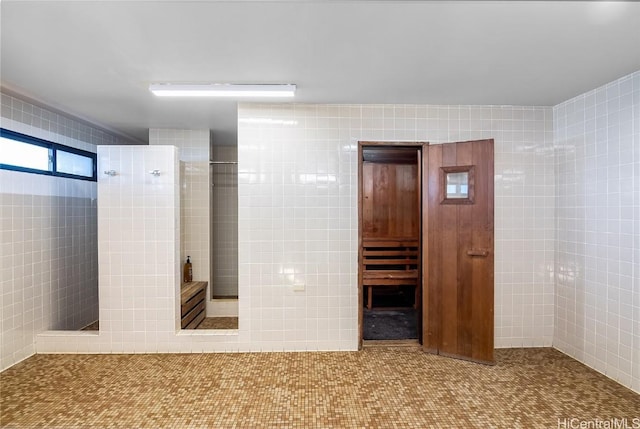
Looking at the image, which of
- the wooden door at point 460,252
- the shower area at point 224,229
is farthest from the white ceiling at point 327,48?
the shower area at point 224,229

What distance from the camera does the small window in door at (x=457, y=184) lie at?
307cm

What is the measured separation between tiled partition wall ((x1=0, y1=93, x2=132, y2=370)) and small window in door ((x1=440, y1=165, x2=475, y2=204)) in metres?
4.13

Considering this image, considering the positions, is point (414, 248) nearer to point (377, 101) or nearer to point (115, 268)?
point (377, 101)

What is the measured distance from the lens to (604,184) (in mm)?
2779

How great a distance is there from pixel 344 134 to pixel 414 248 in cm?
270

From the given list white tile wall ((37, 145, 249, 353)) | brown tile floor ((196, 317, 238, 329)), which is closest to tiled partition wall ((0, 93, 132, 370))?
white tile wall ((37, 145, 249, 353))

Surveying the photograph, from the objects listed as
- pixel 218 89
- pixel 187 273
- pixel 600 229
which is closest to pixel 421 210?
pixel 600 229

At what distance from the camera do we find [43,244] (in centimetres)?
337

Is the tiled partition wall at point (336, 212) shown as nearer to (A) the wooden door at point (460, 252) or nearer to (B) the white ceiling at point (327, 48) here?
(B) the white ceiling at point (327, 48)

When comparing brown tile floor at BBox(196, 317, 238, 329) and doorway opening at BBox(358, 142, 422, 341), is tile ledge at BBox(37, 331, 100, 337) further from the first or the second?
doorway opening at BBox(358, 142, 422, 341)

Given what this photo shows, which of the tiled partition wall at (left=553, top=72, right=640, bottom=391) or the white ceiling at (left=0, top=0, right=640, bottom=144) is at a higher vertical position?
the white ceiling at (left=0, top=0, right=640, bottom=144)

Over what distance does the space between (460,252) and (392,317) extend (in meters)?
1.74

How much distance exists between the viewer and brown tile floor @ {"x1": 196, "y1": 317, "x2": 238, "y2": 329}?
4.02 m

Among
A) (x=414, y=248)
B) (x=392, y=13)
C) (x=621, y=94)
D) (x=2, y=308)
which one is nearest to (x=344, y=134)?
(x=392, y=13)
